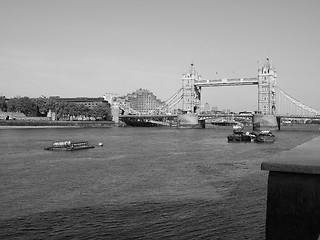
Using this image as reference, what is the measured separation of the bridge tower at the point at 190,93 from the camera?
12590 cm

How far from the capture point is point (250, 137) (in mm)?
54562

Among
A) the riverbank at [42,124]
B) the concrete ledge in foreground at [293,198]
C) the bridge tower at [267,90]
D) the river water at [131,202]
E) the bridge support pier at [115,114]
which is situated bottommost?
the river water at [131,202]

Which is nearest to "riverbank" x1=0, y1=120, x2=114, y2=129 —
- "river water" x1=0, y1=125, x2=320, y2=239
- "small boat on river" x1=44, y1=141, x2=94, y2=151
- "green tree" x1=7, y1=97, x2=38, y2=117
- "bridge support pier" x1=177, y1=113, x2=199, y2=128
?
"green tree" x1=7, y1=97, x2=38, y2=117

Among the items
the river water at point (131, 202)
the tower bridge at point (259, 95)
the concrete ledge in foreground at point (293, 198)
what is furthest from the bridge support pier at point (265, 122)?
the concrete ledge in foreground at point (293, 198)

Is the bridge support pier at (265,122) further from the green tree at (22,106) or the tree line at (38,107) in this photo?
the green tree at (22,106)

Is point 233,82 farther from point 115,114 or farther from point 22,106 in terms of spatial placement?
point 22,106

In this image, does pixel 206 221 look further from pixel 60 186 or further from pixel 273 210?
pixel 60 186

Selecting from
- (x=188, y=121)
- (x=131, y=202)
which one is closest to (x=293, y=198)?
(x=131, y=202)

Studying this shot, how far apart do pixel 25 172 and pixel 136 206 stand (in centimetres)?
1062

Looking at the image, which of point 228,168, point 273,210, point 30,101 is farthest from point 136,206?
point 30,101

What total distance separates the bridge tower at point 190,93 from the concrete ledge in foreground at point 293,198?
119m

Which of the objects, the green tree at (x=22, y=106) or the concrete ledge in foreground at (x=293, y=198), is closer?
the concrete ledge in foreground at (x=293, y=198)

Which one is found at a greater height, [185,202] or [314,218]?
[314,218]

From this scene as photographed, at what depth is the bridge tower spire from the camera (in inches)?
4515
